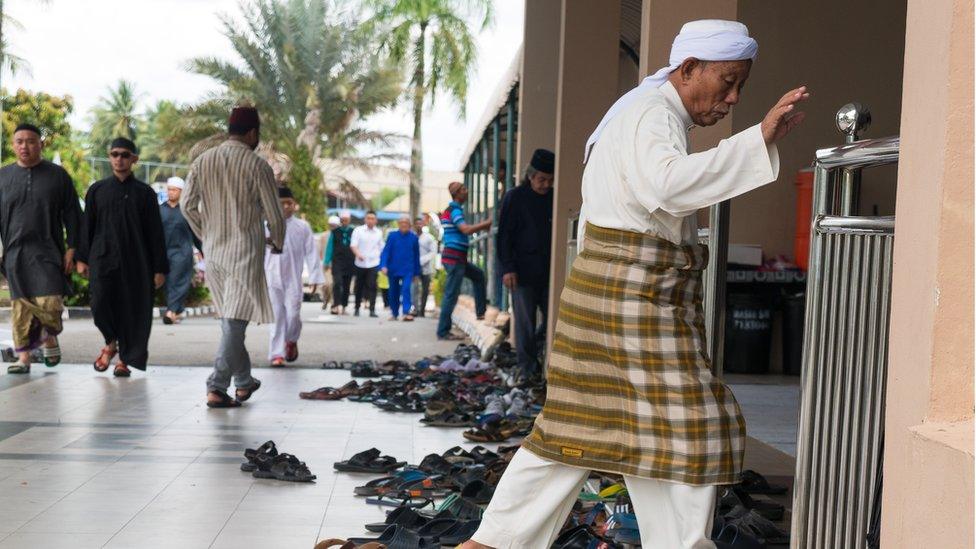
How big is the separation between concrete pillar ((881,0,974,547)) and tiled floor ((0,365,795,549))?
9.47ft

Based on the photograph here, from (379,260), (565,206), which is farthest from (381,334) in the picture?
(565,206)

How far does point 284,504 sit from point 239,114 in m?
4.10

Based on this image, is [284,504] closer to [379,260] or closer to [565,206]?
[565,206]

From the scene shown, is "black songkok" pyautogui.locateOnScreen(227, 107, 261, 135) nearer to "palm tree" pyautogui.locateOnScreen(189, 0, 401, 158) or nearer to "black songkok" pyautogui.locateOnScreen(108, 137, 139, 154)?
"black songkok" pyautogui.locateOnScreen(108, 137, 139, 154)

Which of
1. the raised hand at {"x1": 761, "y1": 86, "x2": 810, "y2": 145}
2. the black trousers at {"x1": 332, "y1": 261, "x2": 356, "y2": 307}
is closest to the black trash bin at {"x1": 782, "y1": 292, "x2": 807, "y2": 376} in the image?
the raised hand at {"x1": 761, "y1": 86, "x2": 810, "y2": 145}

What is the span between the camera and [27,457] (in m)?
6.43

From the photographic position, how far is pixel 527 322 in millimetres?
9891

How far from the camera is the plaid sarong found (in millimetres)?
3340

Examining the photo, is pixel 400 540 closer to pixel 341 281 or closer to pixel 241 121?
pixel 241 121

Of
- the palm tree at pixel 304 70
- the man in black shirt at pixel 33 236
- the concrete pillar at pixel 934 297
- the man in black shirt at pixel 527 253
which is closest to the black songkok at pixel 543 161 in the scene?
the man in black shirt at pixel 527 253

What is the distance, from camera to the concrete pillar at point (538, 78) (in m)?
12.4

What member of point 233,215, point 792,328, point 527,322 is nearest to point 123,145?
point 233,215

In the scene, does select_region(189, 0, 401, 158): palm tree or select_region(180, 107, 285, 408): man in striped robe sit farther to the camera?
select_region(189, 0, 401, 158): palm tree

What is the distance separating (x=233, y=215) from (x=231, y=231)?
4.7 inches
